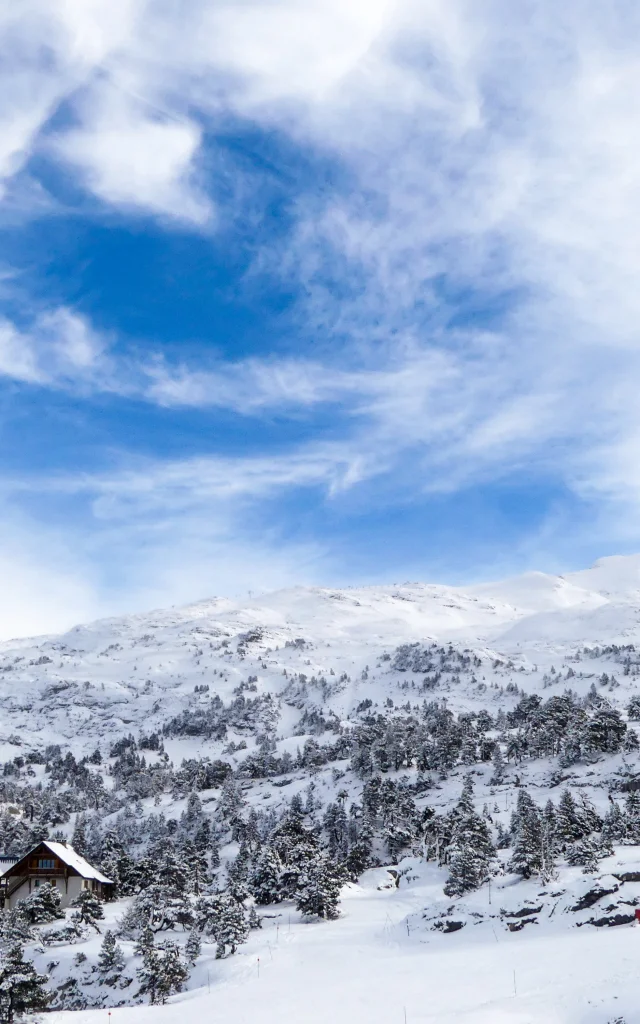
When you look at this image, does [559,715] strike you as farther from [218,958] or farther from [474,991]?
[474,991]

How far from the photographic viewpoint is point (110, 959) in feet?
180

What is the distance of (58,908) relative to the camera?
232 feet

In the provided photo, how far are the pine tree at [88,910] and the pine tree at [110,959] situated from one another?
10.4 m

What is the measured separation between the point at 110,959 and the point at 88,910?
12648 mm

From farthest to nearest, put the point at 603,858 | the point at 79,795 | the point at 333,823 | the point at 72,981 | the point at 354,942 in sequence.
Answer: the point at 79,795 < the point at 333,823 < the point at 603,858 < the point at 72,981 < the point at 354,942

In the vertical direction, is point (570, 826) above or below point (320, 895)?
above

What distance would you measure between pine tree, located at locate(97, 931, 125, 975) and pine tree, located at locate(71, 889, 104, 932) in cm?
1044

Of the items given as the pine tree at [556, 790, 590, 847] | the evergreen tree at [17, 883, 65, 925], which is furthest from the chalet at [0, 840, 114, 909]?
the pine tree at [556, 790, 590, 847]

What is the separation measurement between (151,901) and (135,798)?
116 m

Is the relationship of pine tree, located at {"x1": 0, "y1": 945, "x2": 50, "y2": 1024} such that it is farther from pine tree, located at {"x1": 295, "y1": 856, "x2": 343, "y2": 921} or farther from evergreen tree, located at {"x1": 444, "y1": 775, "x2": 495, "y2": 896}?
evergreen tree, located at {"x1": 444, "y1": 775, "x2": 495, "y2": 896}

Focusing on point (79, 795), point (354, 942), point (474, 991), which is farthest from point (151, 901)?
point (79, 795)

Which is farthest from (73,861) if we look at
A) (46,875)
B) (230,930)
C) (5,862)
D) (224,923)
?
(230,930)

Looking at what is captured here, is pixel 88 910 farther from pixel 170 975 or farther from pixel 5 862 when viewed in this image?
pixel 5 862

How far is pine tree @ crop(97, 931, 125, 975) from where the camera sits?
179 feet
